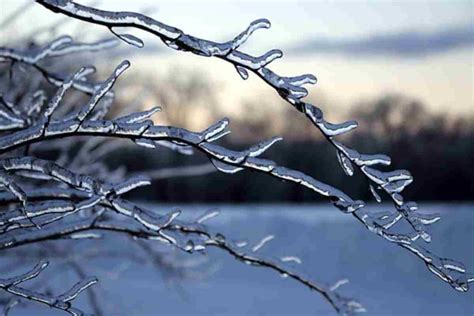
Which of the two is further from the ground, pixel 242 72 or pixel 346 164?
pixel 242 72

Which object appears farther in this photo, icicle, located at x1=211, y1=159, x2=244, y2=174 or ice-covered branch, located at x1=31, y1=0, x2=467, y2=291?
icicle, located at x1=211, y1=159, x2=244, y2=174

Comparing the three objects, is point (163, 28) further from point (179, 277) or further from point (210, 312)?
point (210, 312)

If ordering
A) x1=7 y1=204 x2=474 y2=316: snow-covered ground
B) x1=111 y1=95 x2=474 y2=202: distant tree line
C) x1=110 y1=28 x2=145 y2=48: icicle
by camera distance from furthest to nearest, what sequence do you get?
1. x1=111 y1=95 x2=474 y2=202: distant tree line
2. x1=7 y1=204 x2=474 y2=316: snow-covered ground
3. x1=110 y1=28 x2=145 y2=48: icicle

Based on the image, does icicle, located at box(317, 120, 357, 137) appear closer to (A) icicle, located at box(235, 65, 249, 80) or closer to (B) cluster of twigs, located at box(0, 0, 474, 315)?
(B) cluster of twigs, located at box(0, 0, 474, 315)

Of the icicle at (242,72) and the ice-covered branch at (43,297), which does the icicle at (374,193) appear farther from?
the ice-covered branch at (43,297)

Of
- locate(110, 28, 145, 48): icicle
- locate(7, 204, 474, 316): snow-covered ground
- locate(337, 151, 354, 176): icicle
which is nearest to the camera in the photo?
locate(110, 28, 145, 48): icicle

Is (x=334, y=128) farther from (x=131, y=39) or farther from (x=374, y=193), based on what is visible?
(x=131, y=39)

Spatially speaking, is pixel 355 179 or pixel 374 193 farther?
pixel 355 179

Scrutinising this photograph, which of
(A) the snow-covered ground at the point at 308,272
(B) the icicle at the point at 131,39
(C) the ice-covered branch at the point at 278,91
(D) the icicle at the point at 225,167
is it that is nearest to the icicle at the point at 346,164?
(C) the ice-covered branch at the point at 278,91

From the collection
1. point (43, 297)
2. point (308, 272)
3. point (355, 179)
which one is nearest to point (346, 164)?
point (43, 297)

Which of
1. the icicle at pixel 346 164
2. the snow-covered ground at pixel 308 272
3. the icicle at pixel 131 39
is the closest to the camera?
the icicle at pixel 131 39

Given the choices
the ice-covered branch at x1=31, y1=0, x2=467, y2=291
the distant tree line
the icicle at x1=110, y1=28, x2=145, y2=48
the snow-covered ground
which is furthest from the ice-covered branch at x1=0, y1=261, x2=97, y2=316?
the distant tree line
